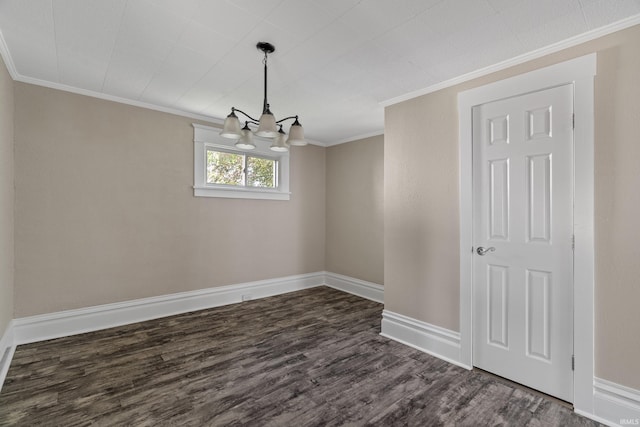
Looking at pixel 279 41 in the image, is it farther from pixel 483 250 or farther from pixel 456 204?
pixel 483 250

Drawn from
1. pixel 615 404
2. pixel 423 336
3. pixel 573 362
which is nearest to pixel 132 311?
pixel 423 336

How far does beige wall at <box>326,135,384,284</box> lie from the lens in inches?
176

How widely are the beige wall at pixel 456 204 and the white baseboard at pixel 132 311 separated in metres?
2.12

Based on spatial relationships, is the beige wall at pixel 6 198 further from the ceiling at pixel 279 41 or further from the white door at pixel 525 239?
the white door at pixel 525 239

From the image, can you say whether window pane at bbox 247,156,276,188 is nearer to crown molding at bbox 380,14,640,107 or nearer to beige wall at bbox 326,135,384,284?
beige wall at bbox 326,135,384,284

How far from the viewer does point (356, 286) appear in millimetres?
4695

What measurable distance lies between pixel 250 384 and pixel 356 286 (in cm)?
272

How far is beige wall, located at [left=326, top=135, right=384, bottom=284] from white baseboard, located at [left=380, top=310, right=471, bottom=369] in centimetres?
128

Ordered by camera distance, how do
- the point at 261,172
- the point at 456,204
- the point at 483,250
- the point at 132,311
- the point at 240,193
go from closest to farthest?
the point at 483,250 → the point at 456,204 → the point at 132,311 → the point at 240,193 → the point at 261,172

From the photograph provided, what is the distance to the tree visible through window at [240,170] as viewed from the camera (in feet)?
13.4

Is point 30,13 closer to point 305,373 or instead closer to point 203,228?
point 203,228

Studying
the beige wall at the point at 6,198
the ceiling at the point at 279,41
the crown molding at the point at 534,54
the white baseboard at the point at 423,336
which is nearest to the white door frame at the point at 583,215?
the crown molding at the point at 534,54

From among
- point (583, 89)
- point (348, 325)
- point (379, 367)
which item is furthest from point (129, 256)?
point (583, 89)

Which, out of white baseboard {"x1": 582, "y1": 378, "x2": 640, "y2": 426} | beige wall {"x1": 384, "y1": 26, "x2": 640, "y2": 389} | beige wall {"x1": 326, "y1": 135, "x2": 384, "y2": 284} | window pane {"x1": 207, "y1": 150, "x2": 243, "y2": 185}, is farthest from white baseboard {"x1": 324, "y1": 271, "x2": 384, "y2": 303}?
white baseboard {"x1": 582, "y1": 378, "x2": 640, "y2": 426}
